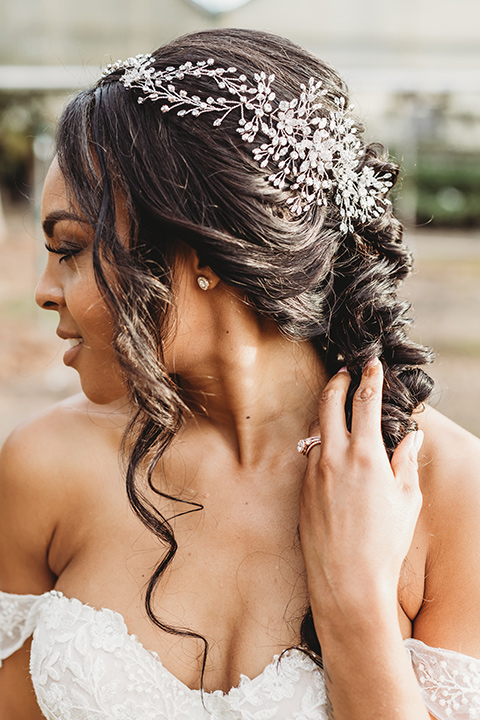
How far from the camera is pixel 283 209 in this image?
167cm

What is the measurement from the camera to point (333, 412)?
5.58ft

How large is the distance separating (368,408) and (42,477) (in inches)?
37.8

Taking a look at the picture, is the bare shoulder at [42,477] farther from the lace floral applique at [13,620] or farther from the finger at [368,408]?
the finger at [368,408]

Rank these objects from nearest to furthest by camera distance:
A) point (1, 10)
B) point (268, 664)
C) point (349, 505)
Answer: point (349, 505) → point (268, 664) → point (1, 10)

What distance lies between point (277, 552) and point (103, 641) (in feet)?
1.61

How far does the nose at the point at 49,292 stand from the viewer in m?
1.77

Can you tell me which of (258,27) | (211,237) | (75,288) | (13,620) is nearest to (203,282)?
(211,237)

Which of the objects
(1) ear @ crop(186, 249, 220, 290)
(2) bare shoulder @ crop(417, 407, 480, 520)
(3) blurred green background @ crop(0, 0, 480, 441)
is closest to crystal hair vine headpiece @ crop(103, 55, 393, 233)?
(1) ear @ crop(186, 249, 220, 290)

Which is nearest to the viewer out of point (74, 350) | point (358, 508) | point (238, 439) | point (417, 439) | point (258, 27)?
point (358, 508)

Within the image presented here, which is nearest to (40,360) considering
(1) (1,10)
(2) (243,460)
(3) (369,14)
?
(1) (1,10)

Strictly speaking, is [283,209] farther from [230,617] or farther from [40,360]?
[40,360]

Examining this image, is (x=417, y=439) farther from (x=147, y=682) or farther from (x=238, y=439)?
(x=147, y=682)

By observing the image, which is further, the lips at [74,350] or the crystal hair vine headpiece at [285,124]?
the lips at [74,350]

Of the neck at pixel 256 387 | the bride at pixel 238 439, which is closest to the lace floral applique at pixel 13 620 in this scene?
the bride at pixel 238 439
